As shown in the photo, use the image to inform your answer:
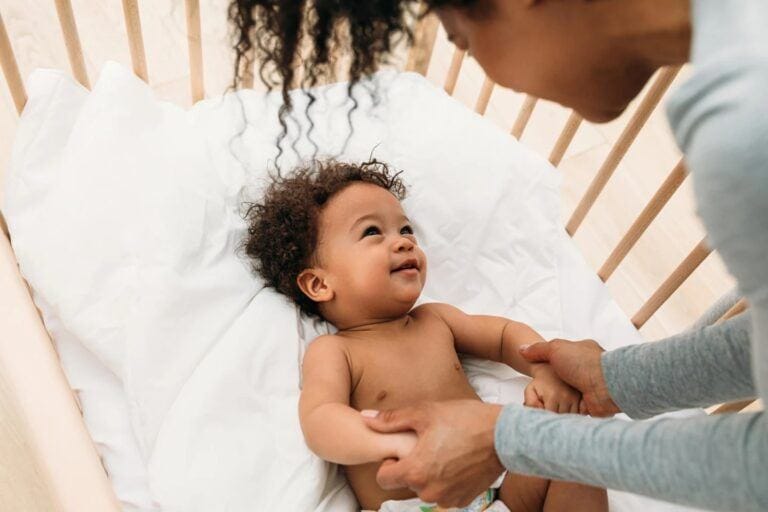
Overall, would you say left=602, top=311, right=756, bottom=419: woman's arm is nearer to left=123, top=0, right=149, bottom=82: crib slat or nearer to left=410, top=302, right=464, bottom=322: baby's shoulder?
left=410, top=302, right=464, bottom=322: baby's shoulder

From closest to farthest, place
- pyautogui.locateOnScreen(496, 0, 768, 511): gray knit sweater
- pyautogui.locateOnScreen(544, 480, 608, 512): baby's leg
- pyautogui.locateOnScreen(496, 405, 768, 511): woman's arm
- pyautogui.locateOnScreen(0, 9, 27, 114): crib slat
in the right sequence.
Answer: pyautogui.locateOnScreen(496, 0, 768, 511): gray knit sweater → pyautogui.locateOnScreen(496, 405, 768, 511): woman's arm → pyautogui.locateOnScreen(544, 480, 608, 512): baby's leg → pyautogui.locateOnScreen(0, 9, 27, 114): crib slat

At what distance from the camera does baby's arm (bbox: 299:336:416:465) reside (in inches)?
32.1

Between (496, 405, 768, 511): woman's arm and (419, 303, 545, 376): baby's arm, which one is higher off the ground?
(496, 405, 768, 511): woman's arm

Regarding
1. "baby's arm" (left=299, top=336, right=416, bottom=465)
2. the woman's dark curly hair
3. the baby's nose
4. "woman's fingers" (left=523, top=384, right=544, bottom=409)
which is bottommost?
"baby's arm" (left=299, top=336, right=416, bottom=465)

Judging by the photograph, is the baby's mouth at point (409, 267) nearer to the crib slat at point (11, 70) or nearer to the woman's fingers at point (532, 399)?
the woman's fingers at point (532, 399)

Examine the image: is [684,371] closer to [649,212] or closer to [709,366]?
[709,366]

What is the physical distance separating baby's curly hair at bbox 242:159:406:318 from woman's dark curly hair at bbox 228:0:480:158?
1.20 ft

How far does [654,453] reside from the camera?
585 mm

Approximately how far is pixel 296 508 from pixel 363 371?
0.64 feet

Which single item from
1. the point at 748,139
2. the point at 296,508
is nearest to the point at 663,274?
the point at 296,508

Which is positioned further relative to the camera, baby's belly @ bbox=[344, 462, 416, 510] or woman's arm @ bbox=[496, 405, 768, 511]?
baby's belly @ bbox=[344, 462, 416, 510]

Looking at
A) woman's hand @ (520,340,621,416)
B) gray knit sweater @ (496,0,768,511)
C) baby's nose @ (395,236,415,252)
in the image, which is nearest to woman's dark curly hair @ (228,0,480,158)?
gray knit sweater @ (496,0,768,511)

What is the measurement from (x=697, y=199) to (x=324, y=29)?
0.34 meters

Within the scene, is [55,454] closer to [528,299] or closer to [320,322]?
[320,322]
